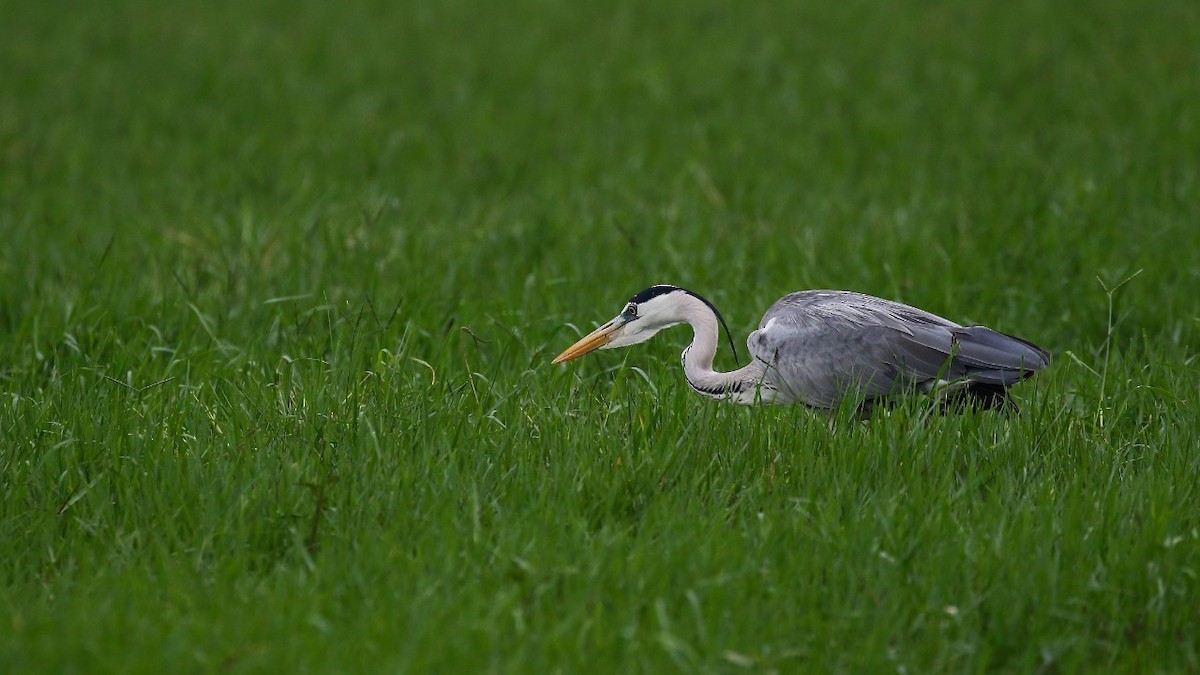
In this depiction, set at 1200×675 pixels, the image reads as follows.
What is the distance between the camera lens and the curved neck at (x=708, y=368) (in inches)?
192

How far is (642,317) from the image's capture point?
16.8 feet

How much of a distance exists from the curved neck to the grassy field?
0.08m

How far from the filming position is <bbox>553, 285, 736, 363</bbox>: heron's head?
16.6ft

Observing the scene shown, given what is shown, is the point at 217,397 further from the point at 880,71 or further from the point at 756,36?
the point at 756,36

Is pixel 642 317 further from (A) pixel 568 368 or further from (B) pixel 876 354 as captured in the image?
(B) pixel 876 354

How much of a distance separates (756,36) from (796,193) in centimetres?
574

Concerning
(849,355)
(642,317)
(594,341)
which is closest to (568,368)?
(594,341)

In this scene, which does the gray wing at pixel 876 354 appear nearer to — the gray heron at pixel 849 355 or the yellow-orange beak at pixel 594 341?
the gray heron at pixel 849 355

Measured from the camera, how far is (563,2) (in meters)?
16.4

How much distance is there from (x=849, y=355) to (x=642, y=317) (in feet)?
2.64

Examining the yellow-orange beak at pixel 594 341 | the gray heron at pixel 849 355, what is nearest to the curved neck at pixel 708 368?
the gray heron at pixel 849 355

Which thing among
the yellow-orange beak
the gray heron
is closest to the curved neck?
the gray heron

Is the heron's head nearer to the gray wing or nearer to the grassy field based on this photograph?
the grassy field

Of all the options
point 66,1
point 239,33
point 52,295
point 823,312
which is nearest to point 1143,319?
point 823,312
